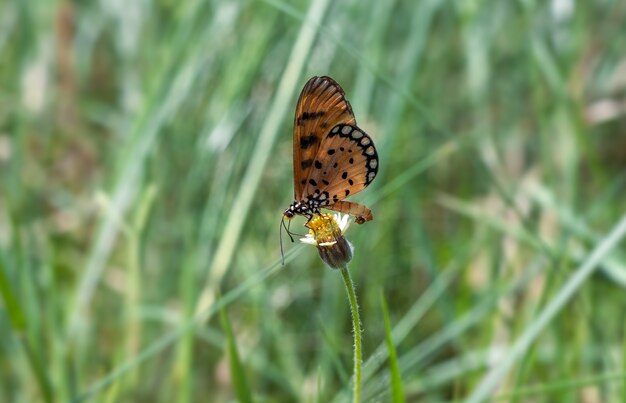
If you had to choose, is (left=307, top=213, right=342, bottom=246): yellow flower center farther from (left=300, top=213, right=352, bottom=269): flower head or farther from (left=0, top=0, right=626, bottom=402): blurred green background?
(left=0, top=0, right=626, bottom=402): blurred green background

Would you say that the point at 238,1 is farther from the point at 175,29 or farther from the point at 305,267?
the point at 305,267

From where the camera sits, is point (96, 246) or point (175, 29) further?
point (175, 29)

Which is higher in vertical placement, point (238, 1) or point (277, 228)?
point (238, 1)

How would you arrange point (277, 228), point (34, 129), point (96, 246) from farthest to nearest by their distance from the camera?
1. point (34, 129)
2. point (277, 228)
3. point (96, 246)

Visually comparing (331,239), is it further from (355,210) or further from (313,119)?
(313,119)

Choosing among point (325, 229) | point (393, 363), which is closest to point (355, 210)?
point (325, 229)

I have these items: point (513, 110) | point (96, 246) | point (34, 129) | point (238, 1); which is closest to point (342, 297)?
point (96, 246)

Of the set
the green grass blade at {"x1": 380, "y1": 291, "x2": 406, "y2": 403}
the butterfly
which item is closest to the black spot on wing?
→ the butterfly
